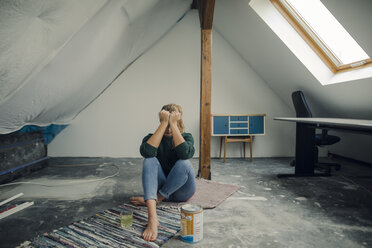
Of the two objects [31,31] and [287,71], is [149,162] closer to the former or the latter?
[31,31]

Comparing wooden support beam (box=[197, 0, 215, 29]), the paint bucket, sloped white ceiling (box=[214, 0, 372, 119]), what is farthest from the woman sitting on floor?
sloped white ceiling (box=[214, 0, 372, 119])

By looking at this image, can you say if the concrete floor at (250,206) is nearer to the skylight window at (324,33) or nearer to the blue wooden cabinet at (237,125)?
the blue wooden cabinet at (237,125)

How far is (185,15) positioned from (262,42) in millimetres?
1447

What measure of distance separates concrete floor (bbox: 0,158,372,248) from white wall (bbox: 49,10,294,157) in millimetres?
881

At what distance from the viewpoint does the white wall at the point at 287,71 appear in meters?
2.85

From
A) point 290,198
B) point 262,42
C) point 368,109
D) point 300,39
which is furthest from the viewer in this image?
point 262,42

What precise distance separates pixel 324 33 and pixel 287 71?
0.71 m

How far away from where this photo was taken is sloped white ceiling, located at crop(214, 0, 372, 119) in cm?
225

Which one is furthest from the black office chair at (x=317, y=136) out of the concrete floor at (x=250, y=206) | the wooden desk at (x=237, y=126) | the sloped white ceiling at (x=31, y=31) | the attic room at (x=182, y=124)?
the sloped white ceiling at (x=31, y=31)

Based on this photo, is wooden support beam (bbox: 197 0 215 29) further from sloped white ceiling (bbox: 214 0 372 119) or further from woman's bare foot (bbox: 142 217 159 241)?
woman's bare foot (bbox: 142 217 159 241)

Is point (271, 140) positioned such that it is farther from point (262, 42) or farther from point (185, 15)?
point (185, 15)

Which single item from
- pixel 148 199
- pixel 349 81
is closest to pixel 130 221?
pixel 148 199

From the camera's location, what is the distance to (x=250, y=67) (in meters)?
4.22

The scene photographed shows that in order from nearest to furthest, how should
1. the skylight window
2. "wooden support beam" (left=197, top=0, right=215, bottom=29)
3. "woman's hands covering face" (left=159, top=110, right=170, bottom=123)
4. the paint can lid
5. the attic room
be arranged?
the paint can lid, the attic room, "woman's hands covering face" (left=159, top=110, right=170, bottom=123), "wooden support beam" (left=197, top=0, right=215, bottom=29), the skylight window
